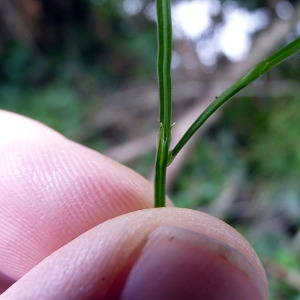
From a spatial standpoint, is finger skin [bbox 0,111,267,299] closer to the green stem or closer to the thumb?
the thumb

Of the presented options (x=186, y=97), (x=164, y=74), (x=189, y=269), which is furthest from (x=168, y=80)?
(x=186, y=97)

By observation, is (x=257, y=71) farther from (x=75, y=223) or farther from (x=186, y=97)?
(x=186, y=97)

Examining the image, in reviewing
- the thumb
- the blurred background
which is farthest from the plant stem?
the blurred background

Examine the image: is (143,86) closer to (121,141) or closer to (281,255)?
(121,141)

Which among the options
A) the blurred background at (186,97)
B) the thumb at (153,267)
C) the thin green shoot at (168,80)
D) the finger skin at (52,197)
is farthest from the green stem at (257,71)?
the blurred background at (186,97)

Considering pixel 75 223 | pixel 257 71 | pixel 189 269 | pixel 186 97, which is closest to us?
pixel 257 71

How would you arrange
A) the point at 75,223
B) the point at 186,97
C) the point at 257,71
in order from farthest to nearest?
1. the point at 186,97
2. the point at 75,223
3. the point at 257,71

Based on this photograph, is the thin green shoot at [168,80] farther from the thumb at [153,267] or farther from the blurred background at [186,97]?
the blurred background at [186,97]
